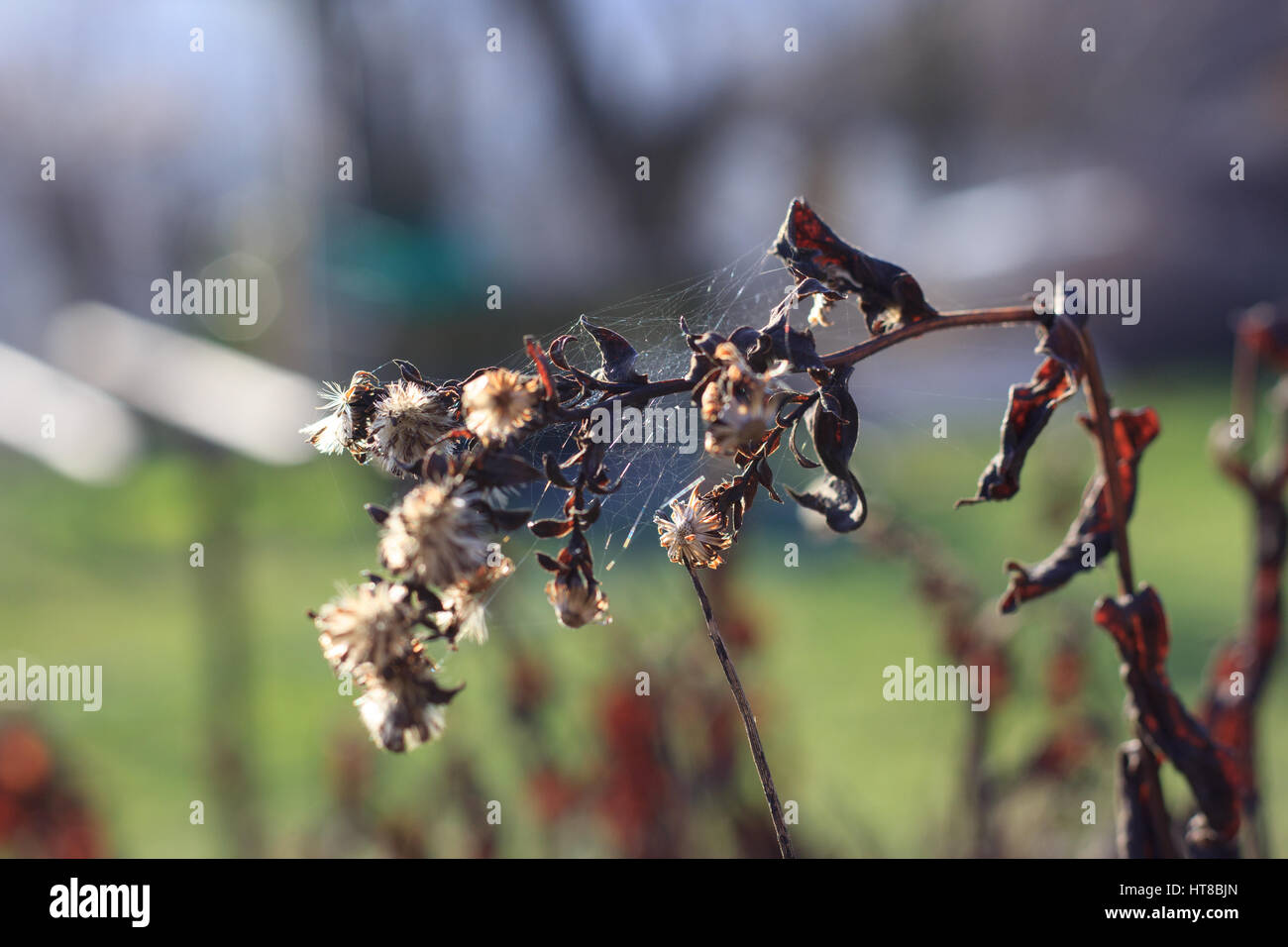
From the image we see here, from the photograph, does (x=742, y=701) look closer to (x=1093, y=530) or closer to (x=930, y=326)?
(x=930, y=326)

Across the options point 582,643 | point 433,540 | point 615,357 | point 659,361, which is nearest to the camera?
point 433,540

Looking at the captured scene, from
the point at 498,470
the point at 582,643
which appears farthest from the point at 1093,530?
the point at 582,643

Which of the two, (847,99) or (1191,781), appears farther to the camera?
(847,99)

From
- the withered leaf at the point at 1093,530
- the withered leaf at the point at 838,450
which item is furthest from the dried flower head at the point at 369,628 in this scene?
the withered leaf at the point at 1093,530

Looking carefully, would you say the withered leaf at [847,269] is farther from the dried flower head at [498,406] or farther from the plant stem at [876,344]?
the dried flower head at [498,406]

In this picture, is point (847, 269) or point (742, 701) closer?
point (742, 701)

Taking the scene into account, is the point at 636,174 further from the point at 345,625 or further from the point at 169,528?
the point at 345,625

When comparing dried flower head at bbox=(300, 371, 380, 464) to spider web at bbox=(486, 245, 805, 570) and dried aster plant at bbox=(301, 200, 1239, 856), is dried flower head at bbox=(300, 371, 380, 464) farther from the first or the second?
spider web at bbox=(486, 245, 805, 570)

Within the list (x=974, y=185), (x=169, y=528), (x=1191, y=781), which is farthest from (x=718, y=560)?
(x=974, y=185)
